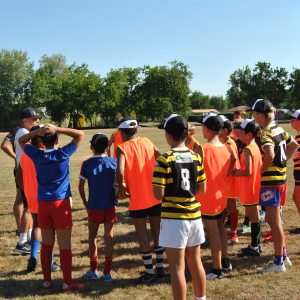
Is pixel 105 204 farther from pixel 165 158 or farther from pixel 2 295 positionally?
pixel 2 295

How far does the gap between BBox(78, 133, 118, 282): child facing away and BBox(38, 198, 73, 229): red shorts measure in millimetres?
356

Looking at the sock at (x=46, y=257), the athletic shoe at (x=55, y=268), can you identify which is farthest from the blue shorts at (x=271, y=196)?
→ the athletic shoe at (x=55, y=268)

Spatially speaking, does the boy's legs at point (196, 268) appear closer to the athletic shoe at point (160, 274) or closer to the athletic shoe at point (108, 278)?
the athletic shoe at point (160, 274)

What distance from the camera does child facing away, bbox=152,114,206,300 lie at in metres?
2.82

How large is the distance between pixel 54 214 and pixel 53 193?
0.27 meters

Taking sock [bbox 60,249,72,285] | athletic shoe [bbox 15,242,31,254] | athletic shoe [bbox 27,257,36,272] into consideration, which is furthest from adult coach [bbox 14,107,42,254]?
sock [bbox 60,249,72,285]

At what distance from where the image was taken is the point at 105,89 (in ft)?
202

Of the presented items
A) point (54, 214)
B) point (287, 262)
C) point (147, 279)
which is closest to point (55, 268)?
point (54, 214)

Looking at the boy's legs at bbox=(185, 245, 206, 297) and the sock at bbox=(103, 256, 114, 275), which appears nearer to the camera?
the boy's legs at bbox=(185, 245, 206, 297)

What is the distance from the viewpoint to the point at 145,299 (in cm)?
356

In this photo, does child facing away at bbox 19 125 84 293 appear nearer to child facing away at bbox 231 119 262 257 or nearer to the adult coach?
the adult coach

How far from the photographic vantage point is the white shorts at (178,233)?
2.82 metres

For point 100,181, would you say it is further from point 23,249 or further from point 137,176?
point 23,249

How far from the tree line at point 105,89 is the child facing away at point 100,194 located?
57.1m
